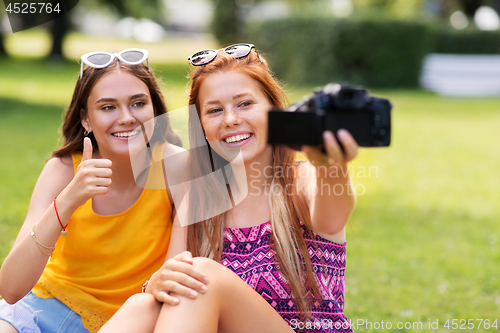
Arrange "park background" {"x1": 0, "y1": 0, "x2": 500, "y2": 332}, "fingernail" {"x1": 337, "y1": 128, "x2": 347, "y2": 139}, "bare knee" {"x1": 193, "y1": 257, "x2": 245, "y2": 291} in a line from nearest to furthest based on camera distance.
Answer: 1. "fingernail" {"x1": 337, "y1": 128, "x2": 347, "y2": 139}
2. "bare knee" {"x1": 193, "y1": 257, "x2": 245, "y2": 291}
3. "park background" {"x1": 0, "y1": 0, "x2": 500, "y2": 332}

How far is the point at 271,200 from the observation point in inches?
96.6

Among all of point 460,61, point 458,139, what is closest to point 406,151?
point 458,139

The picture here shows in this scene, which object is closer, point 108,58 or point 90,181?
point 90,181

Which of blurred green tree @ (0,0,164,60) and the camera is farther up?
the camera

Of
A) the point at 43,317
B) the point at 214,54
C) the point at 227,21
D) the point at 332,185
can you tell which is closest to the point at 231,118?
the point at 214,54

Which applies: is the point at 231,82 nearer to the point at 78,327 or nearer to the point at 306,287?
the point at 306,287

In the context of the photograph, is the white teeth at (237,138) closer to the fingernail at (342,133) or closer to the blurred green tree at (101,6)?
the fingernail at (342,133)

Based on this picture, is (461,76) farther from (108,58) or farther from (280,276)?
(280,276)

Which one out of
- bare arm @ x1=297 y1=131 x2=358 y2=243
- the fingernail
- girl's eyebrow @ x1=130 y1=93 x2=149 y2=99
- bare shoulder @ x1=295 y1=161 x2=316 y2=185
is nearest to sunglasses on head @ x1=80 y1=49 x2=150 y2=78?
girl's eyebrow @ x1=130 y1=93 x2=149 y2=99

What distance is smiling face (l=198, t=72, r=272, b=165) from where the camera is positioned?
94.7 inches

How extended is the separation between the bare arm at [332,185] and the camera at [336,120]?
4cm

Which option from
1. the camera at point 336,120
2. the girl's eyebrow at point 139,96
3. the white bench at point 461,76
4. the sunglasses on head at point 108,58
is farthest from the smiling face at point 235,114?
the white bench at point 461,76

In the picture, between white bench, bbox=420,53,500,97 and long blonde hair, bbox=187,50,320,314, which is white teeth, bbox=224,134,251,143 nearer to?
long blonde hair, bbox=187,50,320,314

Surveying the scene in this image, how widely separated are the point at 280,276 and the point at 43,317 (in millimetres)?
1259
